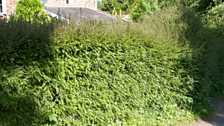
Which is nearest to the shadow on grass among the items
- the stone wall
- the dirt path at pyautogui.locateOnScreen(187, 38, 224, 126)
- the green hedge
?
the green hedge

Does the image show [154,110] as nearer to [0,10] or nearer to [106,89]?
[106,89]

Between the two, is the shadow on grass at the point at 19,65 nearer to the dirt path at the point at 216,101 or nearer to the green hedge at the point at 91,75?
the green hedge at the point at 91,75

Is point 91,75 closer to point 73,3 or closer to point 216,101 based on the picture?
point 216,101

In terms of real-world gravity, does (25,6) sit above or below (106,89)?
above

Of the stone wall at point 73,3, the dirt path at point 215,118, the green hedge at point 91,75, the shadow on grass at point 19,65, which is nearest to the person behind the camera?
the shadow on grass at point 19,65

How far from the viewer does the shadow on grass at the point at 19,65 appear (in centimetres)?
421

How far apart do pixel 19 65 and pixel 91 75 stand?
4.25 ft

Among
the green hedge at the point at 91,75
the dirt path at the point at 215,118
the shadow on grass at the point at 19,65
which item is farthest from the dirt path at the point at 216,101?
the shadow on grass at the point at 19,65

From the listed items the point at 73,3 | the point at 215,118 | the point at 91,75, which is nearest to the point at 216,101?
the point at 215,118

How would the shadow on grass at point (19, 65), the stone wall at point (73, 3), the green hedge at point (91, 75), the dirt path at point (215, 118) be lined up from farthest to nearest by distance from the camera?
the stone wall at point (73, 3) < the dirt path at point (215, 118) < the green hedge at point (91, 75) < the shadow on grass at point (19, 65)

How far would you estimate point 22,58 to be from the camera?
171 inches

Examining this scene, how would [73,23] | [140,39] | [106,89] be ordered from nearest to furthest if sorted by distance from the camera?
[73,23], [106,89], [140,39]

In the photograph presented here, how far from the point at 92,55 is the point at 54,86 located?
0.87m

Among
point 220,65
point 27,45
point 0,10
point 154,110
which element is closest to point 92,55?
point 27,45
